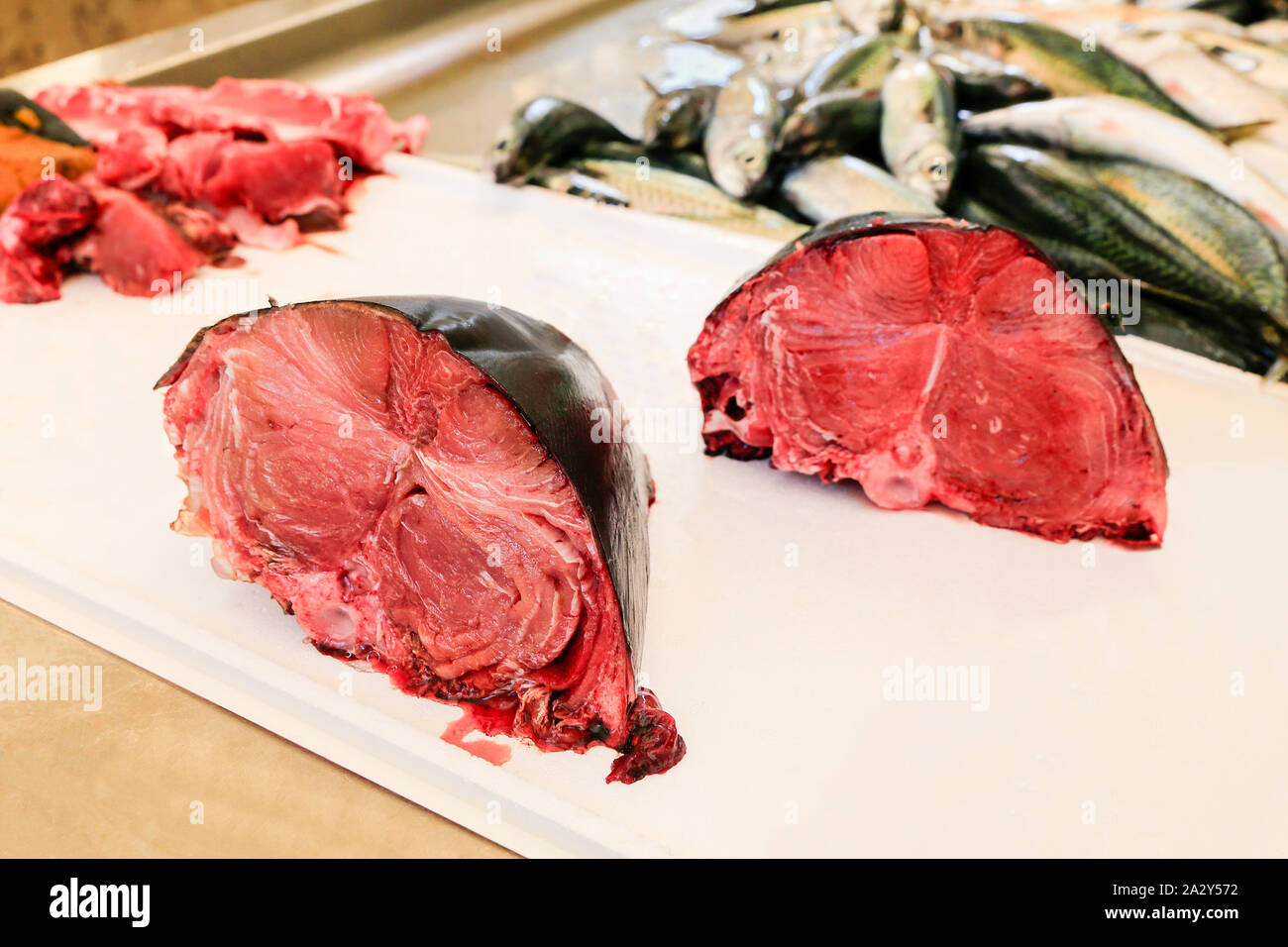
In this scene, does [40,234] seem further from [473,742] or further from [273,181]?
[473,742]

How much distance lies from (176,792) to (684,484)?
1.19 m

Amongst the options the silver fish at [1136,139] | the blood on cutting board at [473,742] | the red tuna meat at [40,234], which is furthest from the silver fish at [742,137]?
the blood on cutting board at [473,742]

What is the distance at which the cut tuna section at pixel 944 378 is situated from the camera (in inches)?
85.4

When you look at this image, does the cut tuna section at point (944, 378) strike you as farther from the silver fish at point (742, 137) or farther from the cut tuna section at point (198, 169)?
the cut tuna section at point (198, 169)

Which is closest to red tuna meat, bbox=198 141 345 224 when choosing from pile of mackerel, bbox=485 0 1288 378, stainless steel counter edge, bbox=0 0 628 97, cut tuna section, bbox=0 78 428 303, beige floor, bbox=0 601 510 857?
cut tuna section, bbox=0 78 428 303

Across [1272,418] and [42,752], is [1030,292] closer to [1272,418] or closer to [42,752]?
[1272,418]

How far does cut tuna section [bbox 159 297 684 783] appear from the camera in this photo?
1.70m

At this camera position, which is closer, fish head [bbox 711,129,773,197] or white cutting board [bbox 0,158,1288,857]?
white cutting board [bbox 0,158,1288,857]

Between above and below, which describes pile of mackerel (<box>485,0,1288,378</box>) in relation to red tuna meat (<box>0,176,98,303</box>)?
above

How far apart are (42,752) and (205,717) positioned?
0.83 ft

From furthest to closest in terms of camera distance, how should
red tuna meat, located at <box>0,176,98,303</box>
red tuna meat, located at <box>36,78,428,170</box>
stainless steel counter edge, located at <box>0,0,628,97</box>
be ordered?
stainless steel counter edge, located at <box>0,0,628,97</box>, red tuna meat, located at <box>36,78,428,170</box>, red tuna meat, located at <box>0,176,98,303</box>

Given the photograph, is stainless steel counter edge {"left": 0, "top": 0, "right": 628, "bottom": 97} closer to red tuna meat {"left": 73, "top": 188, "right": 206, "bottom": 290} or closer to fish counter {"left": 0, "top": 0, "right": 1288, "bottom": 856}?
fish counter {"left": 0, "top": 0, "right": 1288, "bottom": 856}

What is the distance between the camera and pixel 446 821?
1.72 meters
